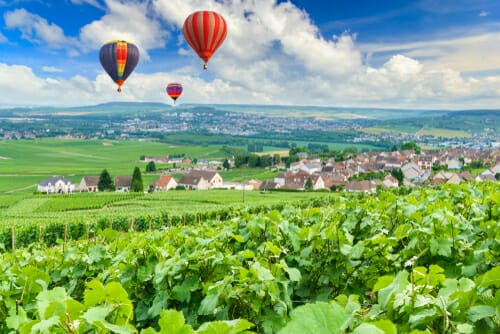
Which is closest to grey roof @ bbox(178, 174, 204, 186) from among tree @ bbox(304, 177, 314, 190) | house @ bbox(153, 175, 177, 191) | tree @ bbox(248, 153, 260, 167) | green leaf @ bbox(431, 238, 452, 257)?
house @ bbox(153, 175, 177, 191)

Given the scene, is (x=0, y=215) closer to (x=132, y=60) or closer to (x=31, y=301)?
(x=132, y=60)

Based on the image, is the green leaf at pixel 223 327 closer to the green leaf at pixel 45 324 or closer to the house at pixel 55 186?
the green leaf at pixel 45 324

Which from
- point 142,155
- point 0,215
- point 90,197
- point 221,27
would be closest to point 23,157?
point 142,155

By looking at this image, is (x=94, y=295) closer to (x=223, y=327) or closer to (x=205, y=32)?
(x=223, y=327)

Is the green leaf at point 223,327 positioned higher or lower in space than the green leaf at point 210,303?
higher

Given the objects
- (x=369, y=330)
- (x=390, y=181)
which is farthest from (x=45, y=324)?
(x=390, y=181)

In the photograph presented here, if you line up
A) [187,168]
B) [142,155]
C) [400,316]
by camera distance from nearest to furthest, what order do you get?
[400,316] < [187,168] < [142,155]

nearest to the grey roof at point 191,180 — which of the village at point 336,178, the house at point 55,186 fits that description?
the village at point 336,178
